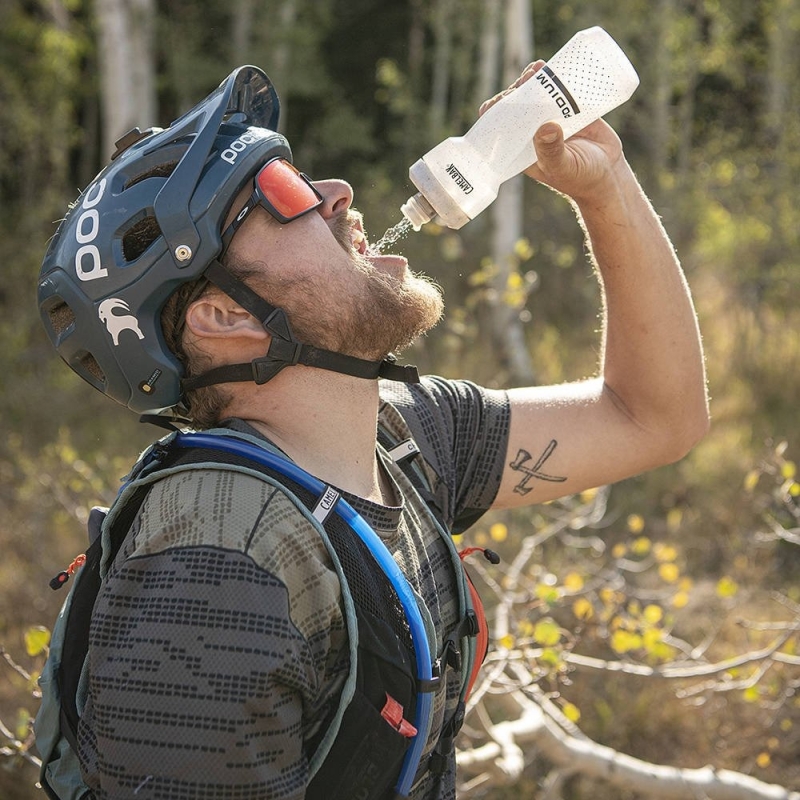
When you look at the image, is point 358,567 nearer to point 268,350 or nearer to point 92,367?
point 268,350

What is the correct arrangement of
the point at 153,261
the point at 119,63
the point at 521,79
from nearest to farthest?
1. the point at 153,261
2. the point at 521,79
3. the point at 119,63

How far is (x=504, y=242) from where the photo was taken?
10008 mm

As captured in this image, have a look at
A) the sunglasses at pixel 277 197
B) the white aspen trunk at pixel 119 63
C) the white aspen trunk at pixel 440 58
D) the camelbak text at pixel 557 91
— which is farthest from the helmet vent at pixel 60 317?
the white aspen trunk at pixel 440 58

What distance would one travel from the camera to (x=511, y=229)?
9.99 meters

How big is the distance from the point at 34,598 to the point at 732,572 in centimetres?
418

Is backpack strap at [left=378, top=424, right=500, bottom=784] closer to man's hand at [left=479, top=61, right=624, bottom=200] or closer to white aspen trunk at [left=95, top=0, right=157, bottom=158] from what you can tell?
man's hand at [left=479, top=61, right=624, bottom=200]

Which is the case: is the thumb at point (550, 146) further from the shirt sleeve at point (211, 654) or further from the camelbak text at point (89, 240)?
the shirt sleeve at point (211, 654)

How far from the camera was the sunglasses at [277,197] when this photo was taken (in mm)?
2350

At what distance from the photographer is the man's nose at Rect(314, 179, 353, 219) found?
2502 millimetres

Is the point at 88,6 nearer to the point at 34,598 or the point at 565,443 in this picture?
→ the point at 34,598

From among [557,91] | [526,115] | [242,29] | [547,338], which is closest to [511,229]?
[547,338]

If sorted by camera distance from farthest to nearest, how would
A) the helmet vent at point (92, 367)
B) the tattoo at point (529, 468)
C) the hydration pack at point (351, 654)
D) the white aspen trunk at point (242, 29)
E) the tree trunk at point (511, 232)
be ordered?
1. the white aspen trunk at point (242, 29)
2. the tree trunk at point (511, 232)
3. the tattoo at point (529, 468)
4. the helmet vent at point (92, 367)
5. the hydration pack at point (351, 654)

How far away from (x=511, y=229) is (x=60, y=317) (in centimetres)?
795

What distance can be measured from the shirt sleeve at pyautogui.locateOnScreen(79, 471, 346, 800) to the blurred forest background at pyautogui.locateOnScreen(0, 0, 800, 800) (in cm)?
125
